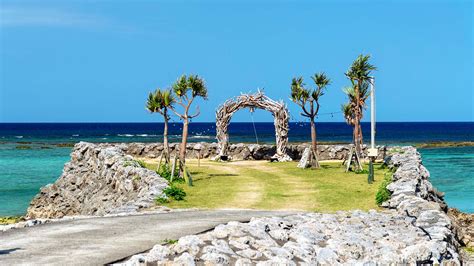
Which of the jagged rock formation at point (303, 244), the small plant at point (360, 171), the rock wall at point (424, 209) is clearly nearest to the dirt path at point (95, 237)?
the jagged rock formation at point (303, 244)

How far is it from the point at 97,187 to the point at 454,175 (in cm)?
2670

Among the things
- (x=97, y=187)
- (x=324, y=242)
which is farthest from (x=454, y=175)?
(x=324, y=242)

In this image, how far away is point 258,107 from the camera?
43031 millimetres

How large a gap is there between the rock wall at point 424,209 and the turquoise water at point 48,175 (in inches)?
320

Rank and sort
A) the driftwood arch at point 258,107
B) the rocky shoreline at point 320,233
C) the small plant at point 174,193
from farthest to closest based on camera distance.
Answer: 1. the driftwood arch at point 258,107
2. the small plant at point 174,193
3. the rocky shoreline at point 320,233

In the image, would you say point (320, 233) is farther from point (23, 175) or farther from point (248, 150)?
point (23, 175)

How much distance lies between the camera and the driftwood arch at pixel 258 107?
42.3 meters

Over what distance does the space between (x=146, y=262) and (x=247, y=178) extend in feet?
65.6

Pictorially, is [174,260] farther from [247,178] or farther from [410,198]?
[247,178]

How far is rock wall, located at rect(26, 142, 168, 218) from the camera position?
83.3 ft

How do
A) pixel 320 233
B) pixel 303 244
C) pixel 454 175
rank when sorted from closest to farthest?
pixel 303 244
pixel 320 233
pixel 454 175

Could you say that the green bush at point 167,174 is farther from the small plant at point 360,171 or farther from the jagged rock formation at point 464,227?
the jagged rock formation at point 464,227

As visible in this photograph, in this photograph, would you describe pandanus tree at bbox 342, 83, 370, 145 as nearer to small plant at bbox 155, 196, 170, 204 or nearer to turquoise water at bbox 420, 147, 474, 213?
turquoise water at bbox 420, 147, 474, 213

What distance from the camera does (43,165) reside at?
57.1m
